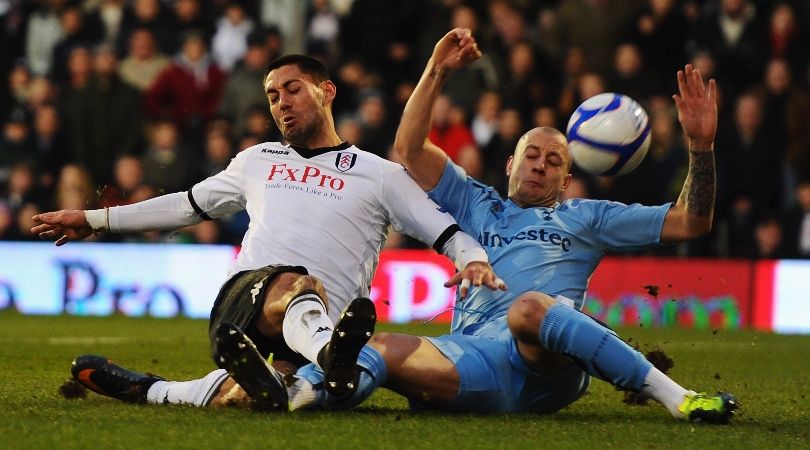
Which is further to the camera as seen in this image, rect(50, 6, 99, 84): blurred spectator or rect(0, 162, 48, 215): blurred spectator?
rect(50, 6, 99, 84): blurred spectator

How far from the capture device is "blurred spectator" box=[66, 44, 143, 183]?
1509 cm

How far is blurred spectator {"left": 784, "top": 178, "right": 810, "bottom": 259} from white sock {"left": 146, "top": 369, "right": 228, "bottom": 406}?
8636 millimetres

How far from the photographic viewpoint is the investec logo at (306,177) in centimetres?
655

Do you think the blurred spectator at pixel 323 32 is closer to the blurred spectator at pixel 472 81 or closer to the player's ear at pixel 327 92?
the blurred spectator at pixel 472 81

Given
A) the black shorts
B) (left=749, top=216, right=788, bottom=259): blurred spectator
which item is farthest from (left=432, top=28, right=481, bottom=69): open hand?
(left=749, top=216, right=788, bottom=259): blurred spectator

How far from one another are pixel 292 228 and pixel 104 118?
917 cm

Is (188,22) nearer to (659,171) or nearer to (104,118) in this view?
(104,118)

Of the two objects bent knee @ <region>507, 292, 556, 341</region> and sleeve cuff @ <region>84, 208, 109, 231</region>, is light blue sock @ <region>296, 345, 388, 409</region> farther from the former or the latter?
sleeve cuff @ <region>84, 208, 109, 231</region>

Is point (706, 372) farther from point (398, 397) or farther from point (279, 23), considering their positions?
point (279, 23)

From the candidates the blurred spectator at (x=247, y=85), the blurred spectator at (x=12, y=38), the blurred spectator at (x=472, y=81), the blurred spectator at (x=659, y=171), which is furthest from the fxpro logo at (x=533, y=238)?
the blurred spectator at (x=12, y=38)

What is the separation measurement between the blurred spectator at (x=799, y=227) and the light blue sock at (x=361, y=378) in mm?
8555

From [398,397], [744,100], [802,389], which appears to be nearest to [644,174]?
[744,100]

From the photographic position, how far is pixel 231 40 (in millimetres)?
15812

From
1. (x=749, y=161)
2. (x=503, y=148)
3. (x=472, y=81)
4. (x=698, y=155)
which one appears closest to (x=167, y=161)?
(x=472, y=81)
